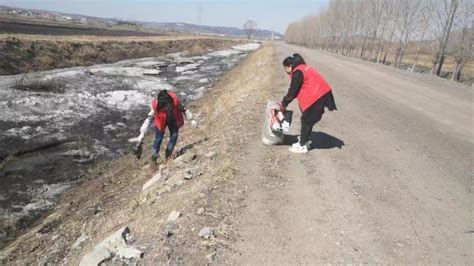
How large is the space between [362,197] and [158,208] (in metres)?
3.08

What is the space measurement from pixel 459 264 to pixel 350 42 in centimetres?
6486

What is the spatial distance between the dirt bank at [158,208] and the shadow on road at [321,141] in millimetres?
838

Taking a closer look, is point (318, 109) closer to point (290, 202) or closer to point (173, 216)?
point (290, 202)

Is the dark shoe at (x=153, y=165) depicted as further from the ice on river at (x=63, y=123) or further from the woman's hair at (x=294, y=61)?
the woman's hair at (x=294, y=61)

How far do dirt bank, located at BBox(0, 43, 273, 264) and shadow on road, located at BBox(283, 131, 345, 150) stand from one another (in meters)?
0.84

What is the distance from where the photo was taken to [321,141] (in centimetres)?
838

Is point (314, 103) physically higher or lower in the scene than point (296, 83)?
lower

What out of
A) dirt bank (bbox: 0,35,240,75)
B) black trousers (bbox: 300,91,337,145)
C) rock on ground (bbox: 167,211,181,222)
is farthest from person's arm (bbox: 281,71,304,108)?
dirt bank (bbox: 0,35,240,75)

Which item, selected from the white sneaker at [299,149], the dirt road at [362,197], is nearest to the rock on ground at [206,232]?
the dirt road at [362,197]

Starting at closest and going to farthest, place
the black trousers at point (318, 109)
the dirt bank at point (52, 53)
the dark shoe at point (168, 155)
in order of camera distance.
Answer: the black trousers at point (318, 109), the dark shoe at point (168, 155), the dirt bank at point (52, 53)

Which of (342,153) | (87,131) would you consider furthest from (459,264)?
(87,131)

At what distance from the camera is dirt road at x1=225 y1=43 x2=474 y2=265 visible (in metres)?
4.47

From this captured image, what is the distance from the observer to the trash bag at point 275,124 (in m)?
7.37

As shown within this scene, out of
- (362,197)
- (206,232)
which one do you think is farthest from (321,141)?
(206,232)
